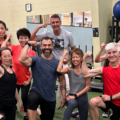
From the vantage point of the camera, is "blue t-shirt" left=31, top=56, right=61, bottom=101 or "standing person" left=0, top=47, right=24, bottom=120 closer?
"standing person" left=0, top=47, right=24, bottom=120

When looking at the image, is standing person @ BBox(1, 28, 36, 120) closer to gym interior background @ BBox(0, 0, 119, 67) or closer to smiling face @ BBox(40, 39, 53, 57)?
smiling face @ BBox(40, 39, 53, 57)

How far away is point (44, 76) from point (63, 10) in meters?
3.82

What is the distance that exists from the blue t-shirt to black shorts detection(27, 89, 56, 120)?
0.16 feet

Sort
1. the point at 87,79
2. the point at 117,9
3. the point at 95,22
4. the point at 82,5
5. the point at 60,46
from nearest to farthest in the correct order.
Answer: the point at 87,79
the point at 60,46
the point at 117,9
the point at 95,22
the point at 82,5

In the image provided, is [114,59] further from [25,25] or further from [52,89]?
[25,25]

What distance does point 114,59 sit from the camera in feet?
6.50

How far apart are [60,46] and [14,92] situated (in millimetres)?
1086

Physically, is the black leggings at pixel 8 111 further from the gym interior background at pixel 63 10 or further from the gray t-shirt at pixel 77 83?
the gym interior background at pixel 63 10

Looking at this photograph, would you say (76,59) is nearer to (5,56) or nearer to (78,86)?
(78,86)

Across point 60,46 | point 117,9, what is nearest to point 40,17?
point 117,9

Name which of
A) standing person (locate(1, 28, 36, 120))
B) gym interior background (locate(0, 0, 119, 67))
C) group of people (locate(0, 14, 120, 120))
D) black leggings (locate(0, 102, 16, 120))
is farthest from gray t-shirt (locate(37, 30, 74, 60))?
gym interior background (locate(0, 0, 119, 67))

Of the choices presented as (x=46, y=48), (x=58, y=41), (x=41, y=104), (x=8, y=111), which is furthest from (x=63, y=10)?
(x=8, y=111)

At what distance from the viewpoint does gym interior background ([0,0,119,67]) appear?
4621 millimetres

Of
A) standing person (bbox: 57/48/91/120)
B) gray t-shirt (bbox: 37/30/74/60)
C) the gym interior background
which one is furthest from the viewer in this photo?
the gym interior background
